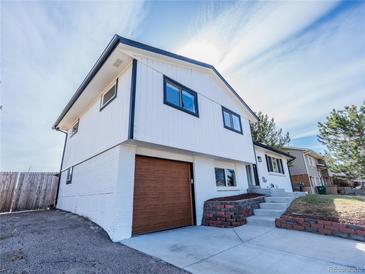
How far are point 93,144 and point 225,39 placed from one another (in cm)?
703

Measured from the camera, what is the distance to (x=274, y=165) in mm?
14742

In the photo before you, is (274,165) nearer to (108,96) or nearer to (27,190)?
(108,96)

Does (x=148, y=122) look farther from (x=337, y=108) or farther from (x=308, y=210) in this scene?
(x=337, y=108)

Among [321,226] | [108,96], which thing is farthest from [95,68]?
[321,226]

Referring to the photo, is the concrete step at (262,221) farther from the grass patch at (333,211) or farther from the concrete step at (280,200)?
the concrete step at (280,200)

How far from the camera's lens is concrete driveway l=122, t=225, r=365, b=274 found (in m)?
3.03

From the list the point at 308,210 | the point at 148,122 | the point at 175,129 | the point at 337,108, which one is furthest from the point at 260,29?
the point at 337,108

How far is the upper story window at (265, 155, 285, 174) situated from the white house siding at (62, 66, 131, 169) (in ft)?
39.2

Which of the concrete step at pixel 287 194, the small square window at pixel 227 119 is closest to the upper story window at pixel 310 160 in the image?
the concrete step at pixel 287 194

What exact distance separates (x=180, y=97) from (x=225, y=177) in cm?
485

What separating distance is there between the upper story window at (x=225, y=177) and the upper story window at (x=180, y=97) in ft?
10.9

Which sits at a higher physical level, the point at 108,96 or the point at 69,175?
the point at 108,96

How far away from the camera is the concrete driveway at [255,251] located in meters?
3.03

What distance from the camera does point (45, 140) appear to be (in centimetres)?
1364
